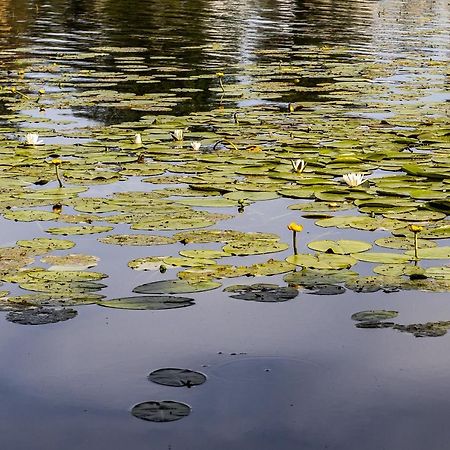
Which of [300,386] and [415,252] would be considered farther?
[415,252]

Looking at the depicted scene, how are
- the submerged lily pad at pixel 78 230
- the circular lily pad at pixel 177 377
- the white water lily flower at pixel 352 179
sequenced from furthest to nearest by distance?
1. the white water lily flower at pixel 352 179
2. the submerged lily pad at pixel 78 230
3. the circular lily pad at pixel 177 377

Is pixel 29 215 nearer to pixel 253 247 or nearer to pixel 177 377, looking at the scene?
pixel 253 247

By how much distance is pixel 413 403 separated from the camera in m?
3.37

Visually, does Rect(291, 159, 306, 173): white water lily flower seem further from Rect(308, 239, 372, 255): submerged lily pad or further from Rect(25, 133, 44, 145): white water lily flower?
Rect(25, 133, 44, 145): white water lily flower

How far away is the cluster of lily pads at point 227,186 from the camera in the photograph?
4629 millimetres

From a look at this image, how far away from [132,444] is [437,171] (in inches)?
161

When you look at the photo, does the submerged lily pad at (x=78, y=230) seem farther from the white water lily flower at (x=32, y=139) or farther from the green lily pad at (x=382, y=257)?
the white water lily flower at (x=32, y=139)

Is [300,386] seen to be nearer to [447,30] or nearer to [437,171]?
[437,171]

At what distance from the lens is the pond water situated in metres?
3.31

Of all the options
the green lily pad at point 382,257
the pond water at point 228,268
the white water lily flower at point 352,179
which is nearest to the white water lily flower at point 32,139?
the pond water at point 228,268

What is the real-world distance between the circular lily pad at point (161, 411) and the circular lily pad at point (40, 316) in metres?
0.86

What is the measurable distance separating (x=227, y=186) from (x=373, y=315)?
7.93 feet

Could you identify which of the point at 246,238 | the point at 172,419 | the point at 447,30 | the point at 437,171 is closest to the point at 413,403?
the point at 172,419

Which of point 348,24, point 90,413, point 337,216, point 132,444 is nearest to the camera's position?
point 132,444
